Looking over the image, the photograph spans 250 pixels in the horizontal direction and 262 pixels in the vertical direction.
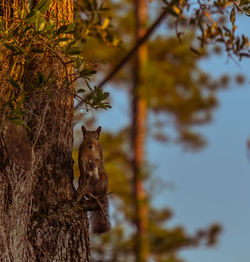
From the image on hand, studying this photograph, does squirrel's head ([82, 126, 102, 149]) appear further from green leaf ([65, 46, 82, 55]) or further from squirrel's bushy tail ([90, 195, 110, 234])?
green leaf ([65, 46, 82, 55])

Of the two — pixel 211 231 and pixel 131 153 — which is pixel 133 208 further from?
pixel 211 231

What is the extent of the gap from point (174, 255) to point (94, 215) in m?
11.3

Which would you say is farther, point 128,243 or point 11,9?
point 128,243

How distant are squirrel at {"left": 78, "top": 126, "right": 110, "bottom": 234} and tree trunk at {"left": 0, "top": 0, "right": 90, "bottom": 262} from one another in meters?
0.18

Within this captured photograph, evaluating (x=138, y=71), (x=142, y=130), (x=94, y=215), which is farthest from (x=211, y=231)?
(x=94, y=215)

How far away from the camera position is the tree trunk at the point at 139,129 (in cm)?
1342

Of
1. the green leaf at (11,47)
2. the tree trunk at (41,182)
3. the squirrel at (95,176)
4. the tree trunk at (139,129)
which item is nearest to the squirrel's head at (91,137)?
the squirrel at (95,176)

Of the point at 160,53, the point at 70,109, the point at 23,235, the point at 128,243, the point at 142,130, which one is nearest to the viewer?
the point at 23,235

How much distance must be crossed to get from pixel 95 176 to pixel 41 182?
18.1 inches

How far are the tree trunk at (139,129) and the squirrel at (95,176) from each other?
968 cm

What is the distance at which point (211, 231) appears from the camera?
14.8 metres

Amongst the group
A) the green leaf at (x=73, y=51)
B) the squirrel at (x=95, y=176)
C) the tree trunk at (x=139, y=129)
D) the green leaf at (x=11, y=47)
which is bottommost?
the squirrel at (x=95, y=176)

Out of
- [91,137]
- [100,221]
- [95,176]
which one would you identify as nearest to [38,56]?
[91,137]

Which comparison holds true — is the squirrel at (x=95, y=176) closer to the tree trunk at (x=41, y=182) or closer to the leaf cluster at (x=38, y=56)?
the tree trunk at (x=41, y=182)
